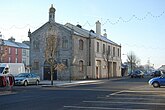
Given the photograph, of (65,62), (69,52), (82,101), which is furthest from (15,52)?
(82,101)

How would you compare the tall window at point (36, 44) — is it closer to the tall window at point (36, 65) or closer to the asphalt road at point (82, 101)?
the tall window at point (36, 65)

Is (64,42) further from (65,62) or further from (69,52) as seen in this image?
(65,62)

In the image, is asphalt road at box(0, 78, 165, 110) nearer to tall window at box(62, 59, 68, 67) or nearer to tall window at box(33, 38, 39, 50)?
tall window at box(62, 59, 68, 67)

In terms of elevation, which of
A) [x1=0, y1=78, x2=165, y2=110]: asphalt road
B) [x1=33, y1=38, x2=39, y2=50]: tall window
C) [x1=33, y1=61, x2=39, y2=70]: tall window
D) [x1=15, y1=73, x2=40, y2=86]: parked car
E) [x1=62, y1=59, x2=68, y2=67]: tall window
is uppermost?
[x1=33, y1=38, x2=39, y2=50]: tall window

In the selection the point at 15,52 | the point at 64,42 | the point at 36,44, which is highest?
the point at 15,52

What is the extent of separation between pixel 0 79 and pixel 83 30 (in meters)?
35.4

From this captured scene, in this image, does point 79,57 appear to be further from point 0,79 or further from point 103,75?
point 0,79

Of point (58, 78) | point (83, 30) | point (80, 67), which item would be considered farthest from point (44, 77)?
point (83, 30)

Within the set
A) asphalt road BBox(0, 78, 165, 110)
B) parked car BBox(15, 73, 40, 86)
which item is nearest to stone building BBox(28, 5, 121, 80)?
parked car BBox(15, 73, 40, 86)

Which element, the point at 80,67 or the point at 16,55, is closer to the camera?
the point at 80,67

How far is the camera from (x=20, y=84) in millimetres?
38781

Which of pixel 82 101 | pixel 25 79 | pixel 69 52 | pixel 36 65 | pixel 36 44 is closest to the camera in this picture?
pixel 82 101

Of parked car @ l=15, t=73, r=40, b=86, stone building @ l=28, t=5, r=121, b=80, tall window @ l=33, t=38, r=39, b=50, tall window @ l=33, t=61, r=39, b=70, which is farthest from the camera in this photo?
tall window @ l=33, t=38, r=39, b=50

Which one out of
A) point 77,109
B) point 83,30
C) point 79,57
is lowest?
point 77,109
